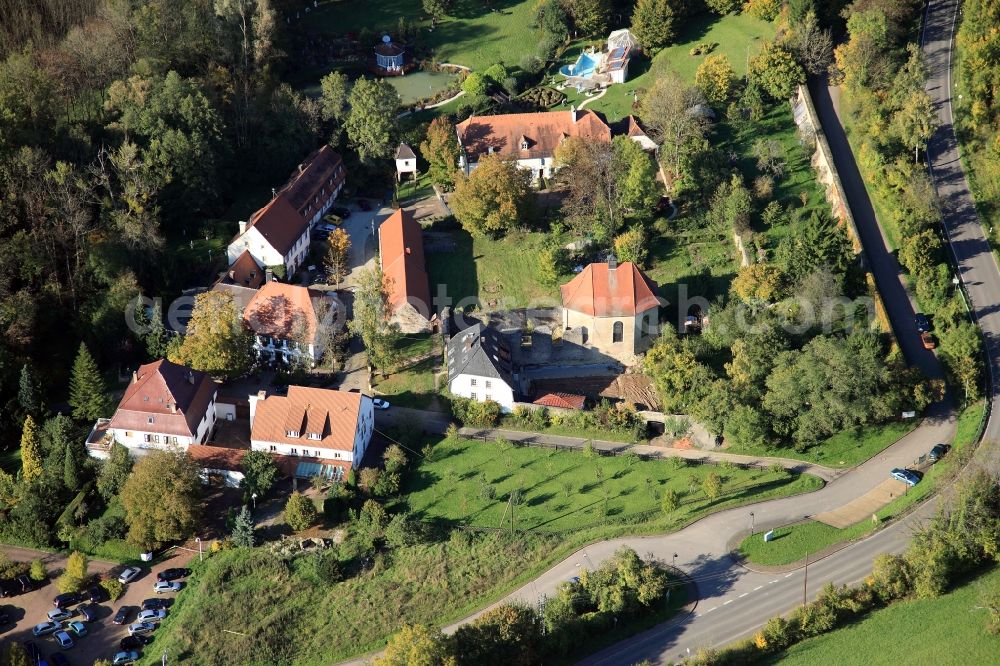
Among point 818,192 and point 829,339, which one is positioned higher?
point 818,192

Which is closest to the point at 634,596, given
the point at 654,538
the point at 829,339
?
the point at 654,538

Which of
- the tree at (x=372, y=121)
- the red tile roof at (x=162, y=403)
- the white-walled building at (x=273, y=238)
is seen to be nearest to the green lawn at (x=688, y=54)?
the tree at (x=372, y=121)

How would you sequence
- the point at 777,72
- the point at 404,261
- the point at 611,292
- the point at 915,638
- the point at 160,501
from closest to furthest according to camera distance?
the point at 915,638, the point at 160,501, the point at 611,292, the point at 404,261, the point at 777,72

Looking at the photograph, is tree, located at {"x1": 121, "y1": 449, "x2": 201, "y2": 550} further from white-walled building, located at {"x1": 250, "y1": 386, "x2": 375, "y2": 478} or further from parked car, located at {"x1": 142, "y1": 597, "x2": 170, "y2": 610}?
white-walled building, located at {"x1": 250, "y1": 386, "x2": 375, "y2": 478}

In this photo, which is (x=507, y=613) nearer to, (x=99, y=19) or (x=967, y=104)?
(x=967, y=104)

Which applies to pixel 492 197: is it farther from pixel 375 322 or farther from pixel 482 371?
pixel 482 371

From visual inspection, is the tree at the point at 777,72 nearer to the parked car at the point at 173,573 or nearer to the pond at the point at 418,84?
the pond at the point at 418,84

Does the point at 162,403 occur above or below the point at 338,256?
below

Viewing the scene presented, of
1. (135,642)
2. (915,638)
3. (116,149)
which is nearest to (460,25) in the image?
(116,149)
